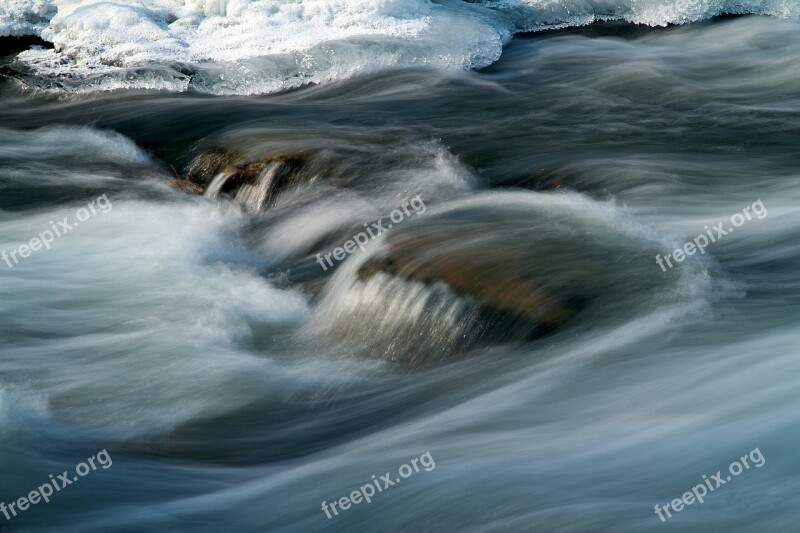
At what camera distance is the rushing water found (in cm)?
392

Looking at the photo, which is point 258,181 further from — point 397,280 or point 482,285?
point 482,285

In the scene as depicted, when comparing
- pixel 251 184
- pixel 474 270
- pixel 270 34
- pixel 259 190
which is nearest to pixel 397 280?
pixel 474 270

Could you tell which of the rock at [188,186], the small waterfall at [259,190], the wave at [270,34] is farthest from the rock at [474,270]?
the wave at [270,34]

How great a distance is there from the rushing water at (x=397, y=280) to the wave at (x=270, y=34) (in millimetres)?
41

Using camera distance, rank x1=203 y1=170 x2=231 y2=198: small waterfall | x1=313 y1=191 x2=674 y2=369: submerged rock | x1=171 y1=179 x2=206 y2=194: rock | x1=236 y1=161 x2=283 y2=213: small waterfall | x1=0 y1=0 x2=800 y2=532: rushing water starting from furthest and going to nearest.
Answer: x1=171 y1=179 x2=206 y2=194: rock
x1=203 y1=170 x2=231 y2=198: small waterfall
x1=236 y1=161 x2=283 y2=213: small waterfall
x1=313 y1=191 x2=674 y2=369: submerged rock
x1=0 y1=0 x2=800 y2=532: rushing water

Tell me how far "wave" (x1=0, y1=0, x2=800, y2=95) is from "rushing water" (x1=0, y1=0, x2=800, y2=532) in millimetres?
41

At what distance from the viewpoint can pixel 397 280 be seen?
5172mm

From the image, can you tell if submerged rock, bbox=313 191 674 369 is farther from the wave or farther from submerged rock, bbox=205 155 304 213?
the wave

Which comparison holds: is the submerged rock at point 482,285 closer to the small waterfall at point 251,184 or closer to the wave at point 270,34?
the small waterfall at point 251,184

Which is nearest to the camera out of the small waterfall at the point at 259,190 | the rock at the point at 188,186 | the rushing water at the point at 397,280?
the rushing water at the point at 397,280

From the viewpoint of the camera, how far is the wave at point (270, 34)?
9508mm

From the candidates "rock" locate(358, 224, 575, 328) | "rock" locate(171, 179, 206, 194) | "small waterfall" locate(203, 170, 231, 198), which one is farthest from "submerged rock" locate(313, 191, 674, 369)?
"rock" locate(171, 179, 206, 194)

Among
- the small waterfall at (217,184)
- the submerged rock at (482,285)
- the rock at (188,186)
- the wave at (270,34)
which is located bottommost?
the rock at (188,186)

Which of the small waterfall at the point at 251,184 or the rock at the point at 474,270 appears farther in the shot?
the small waterfall at the point at 251,184
